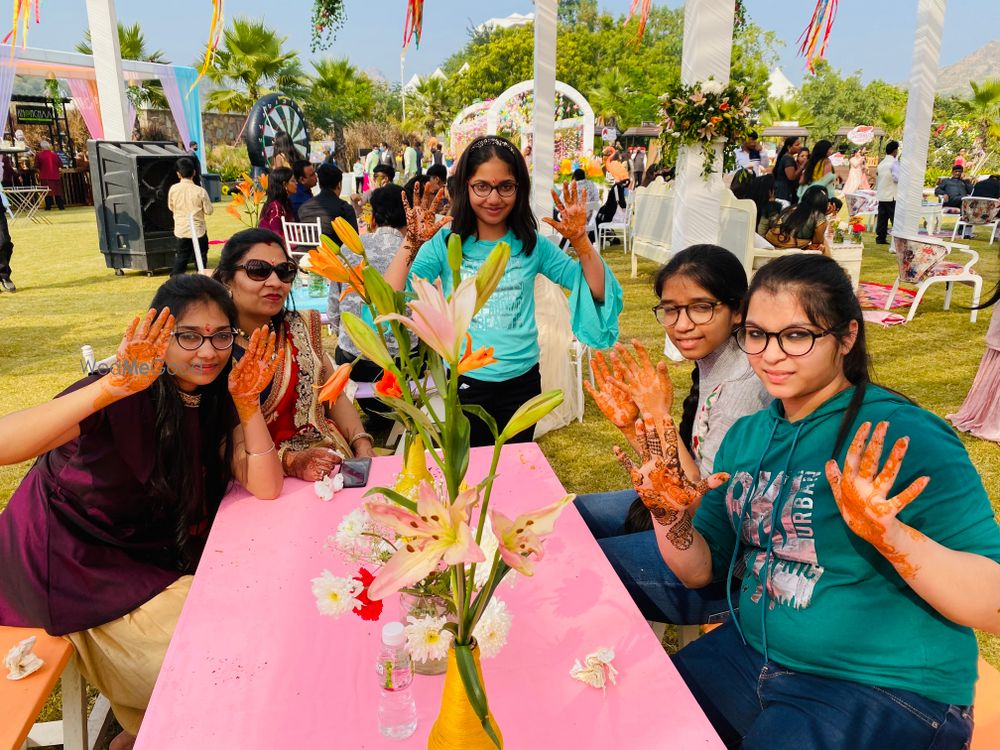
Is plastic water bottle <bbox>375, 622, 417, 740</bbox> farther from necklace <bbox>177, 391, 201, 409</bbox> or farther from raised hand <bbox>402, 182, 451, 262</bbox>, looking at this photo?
raised hand <bbox>402, 182, 451, 262</bbox>

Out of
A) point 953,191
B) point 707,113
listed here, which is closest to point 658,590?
point 707,113

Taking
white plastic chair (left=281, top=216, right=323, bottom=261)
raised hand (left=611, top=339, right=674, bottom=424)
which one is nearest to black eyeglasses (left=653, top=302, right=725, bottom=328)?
Answer: raised hand (left=611, top=339, right=674, bottom=424)

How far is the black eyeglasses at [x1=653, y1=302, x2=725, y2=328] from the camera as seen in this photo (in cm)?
187

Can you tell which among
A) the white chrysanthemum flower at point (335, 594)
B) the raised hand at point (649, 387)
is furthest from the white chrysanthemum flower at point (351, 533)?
the raised hand at point (649, 387)

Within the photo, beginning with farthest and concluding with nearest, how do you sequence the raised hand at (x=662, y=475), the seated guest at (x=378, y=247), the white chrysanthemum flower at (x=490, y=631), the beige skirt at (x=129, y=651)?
the seated guest at (x=378, y=247), the beige skirt at (x=129, y=651), the raised hand at (x=662, y=475), the white chrysanthemum flower at (x=490, y=631)

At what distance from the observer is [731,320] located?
1.92m

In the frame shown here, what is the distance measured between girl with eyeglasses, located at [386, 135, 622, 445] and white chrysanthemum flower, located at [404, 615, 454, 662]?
140 centimetres

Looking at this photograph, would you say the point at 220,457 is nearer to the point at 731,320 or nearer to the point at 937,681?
the point at 731,320

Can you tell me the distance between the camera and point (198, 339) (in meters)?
1.81

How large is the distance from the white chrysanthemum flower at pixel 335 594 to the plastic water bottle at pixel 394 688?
11 cm

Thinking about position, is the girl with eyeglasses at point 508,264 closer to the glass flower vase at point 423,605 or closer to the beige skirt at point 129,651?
the beige skirt at point 129,651

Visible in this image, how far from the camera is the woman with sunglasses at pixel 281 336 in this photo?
229cm

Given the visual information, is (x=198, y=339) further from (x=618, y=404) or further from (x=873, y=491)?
(x=873, y=491)

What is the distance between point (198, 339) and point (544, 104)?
526 centimetres
